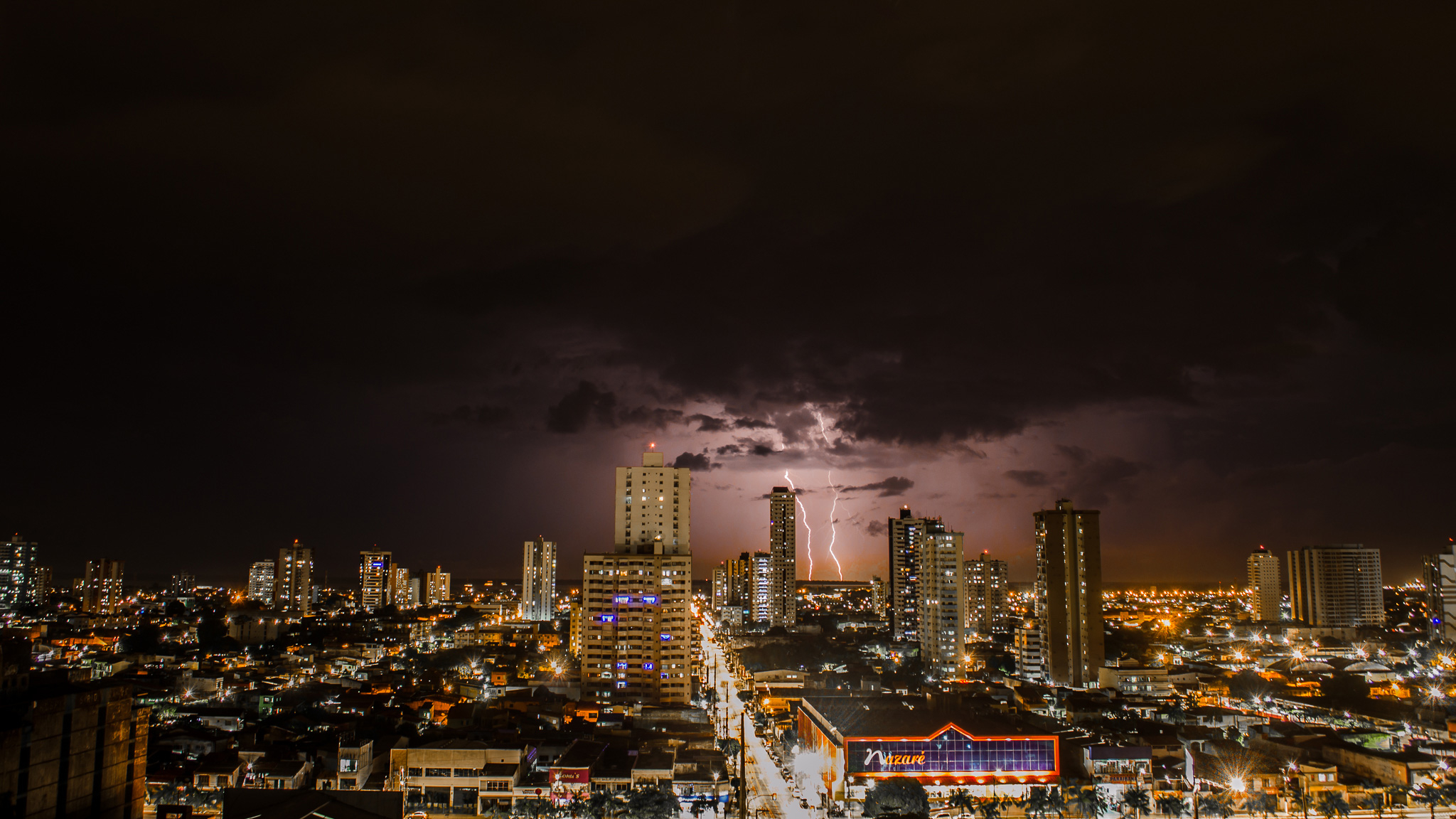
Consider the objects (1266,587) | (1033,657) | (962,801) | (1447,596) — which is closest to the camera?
(962,801)

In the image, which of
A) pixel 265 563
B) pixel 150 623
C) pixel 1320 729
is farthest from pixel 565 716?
pixel 265 563

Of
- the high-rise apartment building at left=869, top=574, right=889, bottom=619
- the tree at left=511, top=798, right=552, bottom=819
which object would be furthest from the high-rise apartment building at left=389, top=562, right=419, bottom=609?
the tree at left=511, top=798, right=552, bottom=819

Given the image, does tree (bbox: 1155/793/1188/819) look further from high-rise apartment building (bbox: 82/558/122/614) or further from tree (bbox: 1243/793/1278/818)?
high-rise apartment building (bbox: 82/558/122/614)

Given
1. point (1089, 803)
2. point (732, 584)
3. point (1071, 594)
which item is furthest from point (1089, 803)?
point (732, 584)

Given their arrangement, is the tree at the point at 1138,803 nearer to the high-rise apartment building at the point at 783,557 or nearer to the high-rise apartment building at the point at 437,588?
the high-rise apartment building at the point at 783,557

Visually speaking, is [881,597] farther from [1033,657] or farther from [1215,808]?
[1215,808]

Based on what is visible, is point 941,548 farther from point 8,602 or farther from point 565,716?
point 8,602
